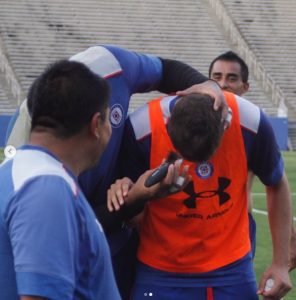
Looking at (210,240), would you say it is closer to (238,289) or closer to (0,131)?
(238,289)

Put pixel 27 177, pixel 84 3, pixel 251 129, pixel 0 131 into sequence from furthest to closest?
1. pixel 84 3
2. pixel 0 131
3. pixel 251 129
4. pixel 27 177

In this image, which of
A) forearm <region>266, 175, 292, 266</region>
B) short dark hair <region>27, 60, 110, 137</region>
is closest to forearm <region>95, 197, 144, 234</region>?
forearm <region>266, 175, 292, 266</region>

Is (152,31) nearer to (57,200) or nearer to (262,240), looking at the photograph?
(262,240)

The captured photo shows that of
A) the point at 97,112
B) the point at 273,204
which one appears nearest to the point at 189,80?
the point at 273,204

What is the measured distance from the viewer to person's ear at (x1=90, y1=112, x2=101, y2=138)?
2.64 metres

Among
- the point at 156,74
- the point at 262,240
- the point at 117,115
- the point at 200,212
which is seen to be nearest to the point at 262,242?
the point at 262,240

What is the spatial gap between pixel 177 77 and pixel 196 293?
89cm

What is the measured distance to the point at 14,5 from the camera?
34.0 m

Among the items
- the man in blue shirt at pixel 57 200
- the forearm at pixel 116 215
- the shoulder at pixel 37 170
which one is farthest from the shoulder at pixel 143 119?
the shoulder at pixel 37 170

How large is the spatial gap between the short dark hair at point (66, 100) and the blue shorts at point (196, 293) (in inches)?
60.0

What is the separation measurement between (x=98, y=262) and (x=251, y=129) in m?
1.46

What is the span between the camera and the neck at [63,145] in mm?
2654

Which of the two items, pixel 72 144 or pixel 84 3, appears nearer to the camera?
pixel 72 144

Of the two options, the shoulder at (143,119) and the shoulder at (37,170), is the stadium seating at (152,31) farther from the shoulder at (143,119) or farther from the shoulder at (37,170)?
the shoulder at (37,170)
